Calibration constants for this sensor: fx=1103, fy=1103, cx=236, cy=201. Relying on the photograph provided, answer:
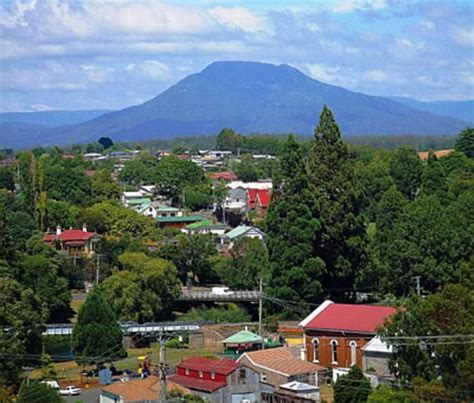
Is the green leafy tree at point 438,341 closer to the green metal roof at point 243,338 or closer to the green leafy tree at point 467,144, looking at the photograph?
the green metal roof at point 243,338

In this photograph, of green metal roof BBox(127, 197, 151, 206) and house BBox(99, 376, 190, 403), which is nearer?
house BBox(99, 376, 190, 403)

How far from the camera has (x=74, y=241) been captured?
205 feet

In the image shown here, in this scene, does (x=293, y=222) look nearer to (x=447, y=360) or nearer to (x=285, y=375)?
(x=285, y=375)

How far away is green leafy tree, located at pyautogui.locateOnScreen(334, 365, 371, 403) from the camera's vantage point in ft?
89.5

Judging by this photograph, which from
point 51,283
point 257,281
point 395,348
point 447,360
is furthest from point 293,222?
point 447,360

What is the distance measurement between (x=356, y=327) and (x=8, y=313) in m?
10.8

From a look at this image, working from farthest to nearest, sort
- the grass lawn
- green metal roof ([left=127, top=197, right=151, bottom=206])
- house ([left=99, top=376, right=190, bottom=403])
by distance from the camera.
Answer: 1. green metal roof ([left=127, top=197, right=151, bottom=206])
2. the grass lawn
3. house ([left=99, top=376, right=190, bottom=403])

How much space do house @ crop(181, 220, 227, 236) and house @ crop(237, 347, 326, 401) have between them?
36155 millimetres

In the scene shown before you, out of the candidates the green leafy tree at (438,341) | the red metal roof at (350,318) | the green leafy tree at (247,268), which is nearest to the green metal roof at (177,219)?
the green leafy tree at (247,268)

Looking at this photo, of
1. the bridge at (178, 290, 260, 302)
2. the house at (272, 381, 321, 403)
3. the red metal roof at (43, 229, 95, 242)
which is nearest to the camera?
the house at (272, 381, 321, 403)

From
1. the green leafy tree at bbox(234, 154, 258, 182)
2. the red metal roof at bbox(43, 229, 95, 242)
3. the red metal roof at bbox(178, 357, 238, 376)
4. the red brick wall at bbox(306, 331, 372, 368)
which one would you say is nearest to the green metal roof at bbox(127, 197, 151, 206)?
the red metal roof at bbox(43, 229, 95, 242)

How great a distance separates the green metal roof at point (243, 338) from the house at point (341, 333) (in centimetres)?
404

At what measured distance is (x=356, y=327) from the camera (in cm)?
3300

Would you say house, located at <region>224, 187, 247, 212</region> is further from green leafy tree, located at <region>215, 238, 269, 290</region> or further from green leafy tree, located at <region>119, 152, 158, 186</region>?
green leafy tree, located at <region>215, 238, 269, 290</region>
